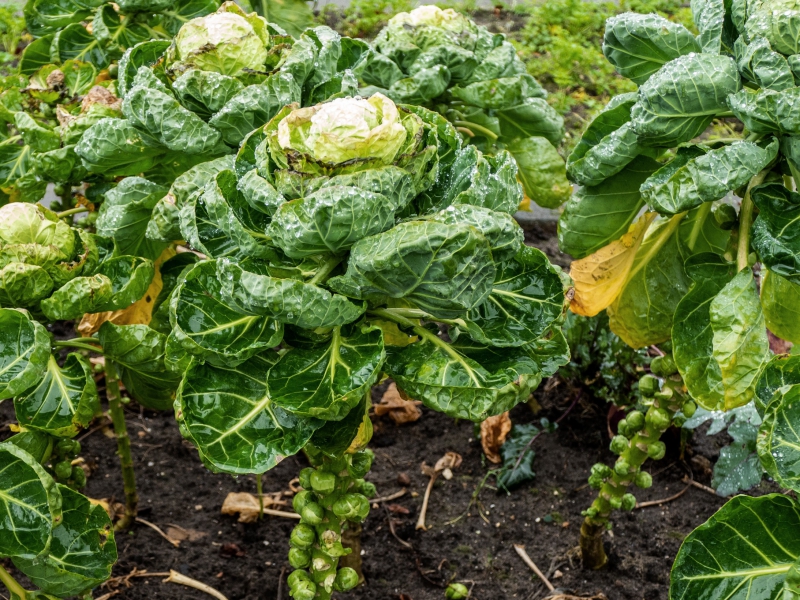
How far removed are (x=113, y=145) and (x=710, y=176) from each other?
1387 millimetres

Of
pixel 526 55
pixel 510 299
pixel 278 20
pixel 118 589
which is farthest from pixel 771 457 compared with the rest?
pixel 526 55

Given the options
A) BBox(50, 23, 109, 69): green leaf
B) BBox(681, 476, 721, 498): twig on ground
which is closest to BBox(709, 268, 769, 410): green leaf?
BBox(681, 476, 721, 498): twig on ground

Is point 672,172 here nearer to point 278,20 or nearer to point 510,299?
point 510,299

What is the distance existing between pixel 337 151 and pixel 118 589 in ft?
5.69

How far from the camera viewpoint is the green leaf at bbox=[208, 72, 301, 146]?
1.86 meters

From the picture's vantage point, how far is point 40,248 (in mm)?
1842

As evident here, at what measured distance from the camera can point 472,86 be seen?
2.62 meters

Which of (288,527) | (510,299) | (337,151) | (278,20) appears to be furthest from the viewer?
(278,20)

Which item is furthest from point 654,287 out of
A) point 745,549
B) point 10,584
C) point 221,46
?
point 10,584

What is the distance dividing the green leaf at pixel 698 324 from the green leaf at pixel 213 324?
95cm

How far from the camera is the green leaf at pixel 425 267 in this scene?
4.59ft

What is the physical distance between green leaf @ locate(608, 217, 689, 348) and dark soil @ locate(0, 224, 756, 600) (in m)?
0.88

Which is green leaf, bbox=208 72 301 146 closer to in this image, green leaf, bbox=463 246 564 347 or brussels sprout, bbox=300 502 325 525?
green leaf, bbox=463 246 564 347

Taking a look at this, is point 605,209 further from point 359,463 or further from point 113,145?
point 113,145
